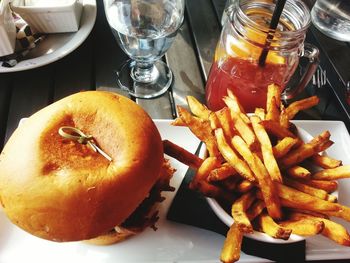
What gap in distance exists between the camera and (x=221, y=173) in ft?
2.47

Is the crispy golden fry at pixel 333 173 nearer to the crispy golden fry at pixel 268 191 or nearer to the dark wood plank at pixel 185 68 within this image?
the crispy golden fry at pixel 268 191

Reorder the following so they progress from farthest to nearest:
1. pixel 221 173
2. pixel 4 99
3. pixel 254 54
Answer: pixel 4 99 → pixel 254 54 → pixel 221 173

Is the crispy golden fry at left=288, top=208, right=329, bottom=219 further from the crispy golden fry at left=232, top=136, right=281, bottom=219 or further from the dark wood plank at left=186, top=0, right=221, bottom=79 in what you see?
the dark wood plank at left=186, top=0, right=221, bottom=79

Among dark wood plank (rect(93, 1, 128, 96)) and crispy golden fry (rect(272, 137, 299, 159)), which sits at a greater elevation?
crispy golden fry (rect(272, 137, 299, 159))

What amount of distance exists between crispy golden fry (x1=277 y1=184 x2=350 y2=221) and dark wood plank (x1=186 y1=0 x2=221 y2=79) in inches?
21.2

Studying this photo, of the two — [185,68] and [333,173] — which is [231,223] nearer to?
[333,173]

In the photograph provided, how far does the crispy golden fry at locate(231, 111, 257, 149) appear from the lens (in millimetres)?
758

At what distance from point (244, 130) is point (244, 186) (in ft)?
0.36

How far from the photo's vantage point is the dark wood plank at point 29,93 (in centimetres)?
105

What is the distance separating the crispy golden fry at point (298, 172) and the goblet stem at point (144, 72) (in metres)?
0.52

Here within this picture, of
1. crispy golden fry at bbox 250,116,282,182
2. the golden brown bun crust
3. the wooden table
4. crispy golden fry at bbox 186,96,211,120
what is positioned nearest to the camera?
the golden brown bun crust

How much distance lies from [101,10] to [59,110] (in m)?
0.74

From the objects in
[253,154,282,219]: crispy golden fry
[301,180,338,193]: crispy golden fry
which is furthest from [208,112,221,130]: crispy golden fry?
[301,180,338,193]: crispy golden fry

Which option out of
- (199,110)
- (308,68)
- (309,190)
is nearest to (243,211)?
(309,190)
